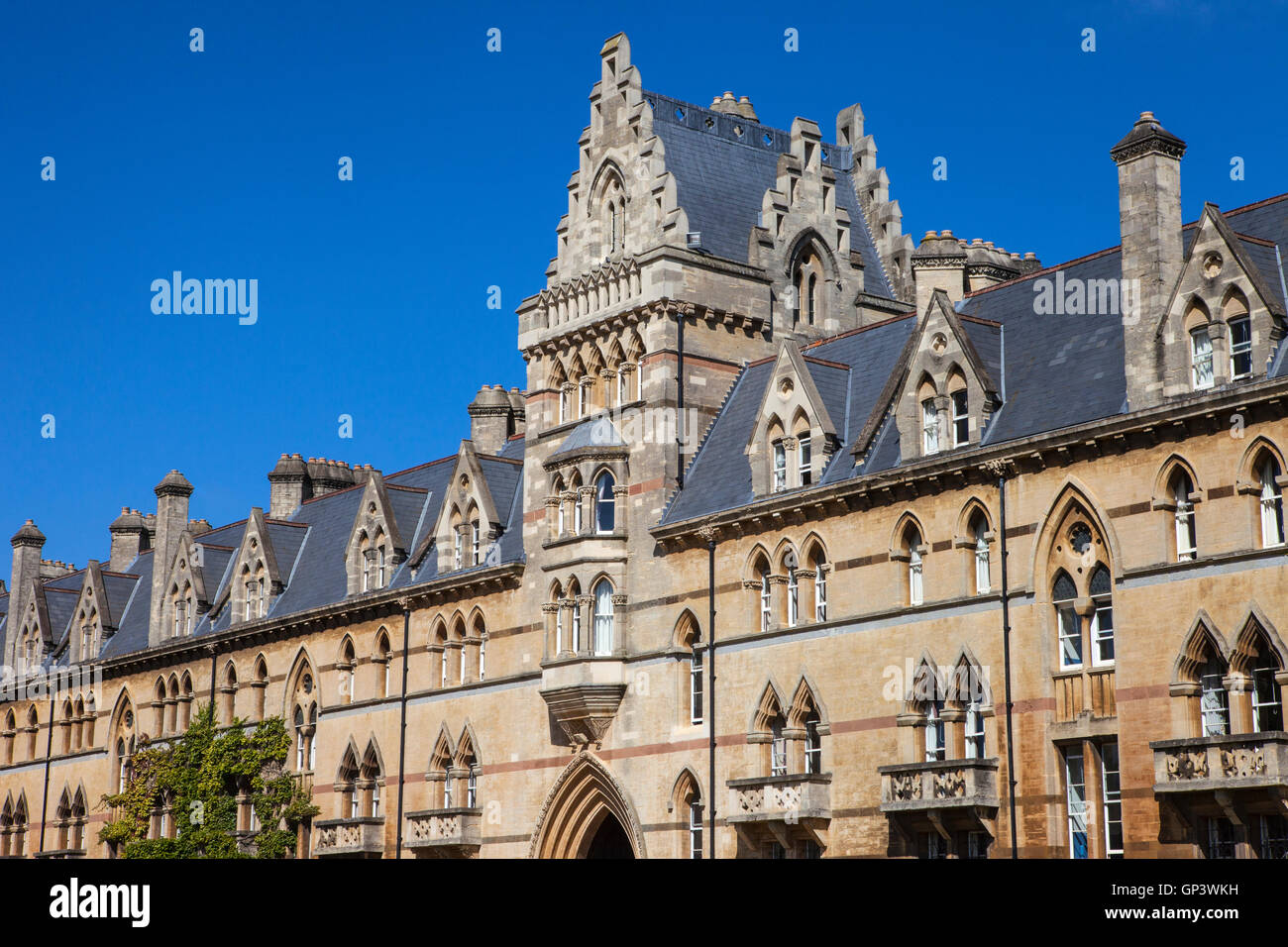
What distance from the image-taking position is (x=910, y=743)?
34688mm

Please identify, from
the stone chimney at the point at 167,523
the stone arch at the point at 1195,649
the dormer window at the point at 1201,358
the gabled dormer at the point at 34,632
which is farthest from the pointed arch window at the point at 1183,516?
the gabled dormer at the point at 34,632

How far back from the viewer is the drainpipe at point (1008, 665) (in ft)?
106

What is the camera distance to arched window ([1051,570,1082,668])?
3219cm

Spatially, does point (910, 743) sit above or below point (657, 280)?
below

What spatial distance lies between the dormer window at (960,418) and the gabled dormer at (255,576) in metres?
28.6

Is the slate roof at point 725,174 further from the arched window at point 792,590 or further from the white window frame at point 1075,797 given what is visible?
the white window frame at point 1075,797

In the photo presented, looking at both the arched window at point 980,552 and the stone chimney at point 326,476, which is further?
the stone chimney at point 326,476

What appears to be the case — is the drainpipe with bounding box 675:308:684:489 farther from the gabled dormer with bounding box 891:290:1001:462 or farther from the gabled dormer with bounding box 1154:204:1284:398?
the gabled dormer with bounding box 1154:204:1284:398

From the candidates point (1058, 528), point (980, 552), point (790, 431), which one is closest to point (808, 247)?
point (790, 431)

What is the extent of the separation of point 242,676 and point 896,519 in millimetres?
28675
